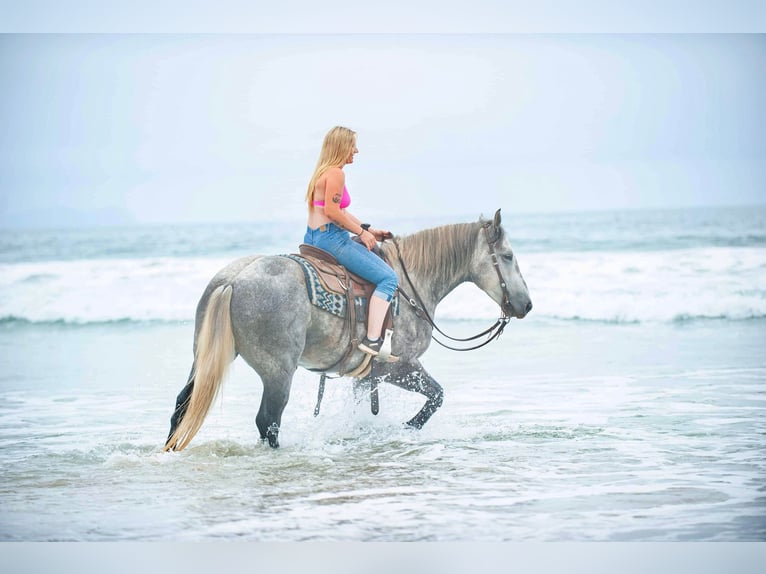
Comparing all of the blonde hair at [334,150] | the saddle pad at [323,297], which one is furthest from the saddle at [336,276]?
the blonde hair at [334,150]

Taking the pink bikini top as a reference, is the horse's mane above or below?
below

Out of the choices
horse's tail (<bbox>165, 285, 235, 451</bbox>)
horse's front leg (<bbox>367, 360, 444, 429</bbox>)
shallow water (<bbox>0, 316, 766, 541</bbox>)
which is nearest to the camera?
shallow water (<bbox>0, 316, 766, 541</bbox>)

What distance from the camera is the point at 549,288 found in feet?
42.1

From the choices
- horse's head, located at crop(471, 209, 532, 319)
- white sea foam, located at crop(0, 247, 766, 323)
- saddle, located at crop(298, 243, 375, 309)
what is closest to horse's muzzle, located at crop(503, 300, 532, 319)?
horse's head, located at crop(471, 209, 532, 319)

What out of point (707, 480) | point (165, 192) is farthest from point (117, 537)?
point (165, 192)

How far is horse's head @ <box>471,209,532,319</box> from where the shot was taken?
478cm

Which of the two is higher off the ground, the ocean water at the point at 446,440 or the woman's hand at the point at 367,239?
the woman's hand at the point at 367,239

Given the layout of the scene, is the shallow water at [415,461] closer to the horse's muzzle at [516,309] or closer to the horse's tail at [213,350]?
the horse's tail at [213,350]

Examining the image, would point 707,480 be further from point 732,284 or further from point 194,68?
point 732,284

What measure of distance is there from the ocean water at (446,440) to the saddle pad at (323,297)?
725 millimetres

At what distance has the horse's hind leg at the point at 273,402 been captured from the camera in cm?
421

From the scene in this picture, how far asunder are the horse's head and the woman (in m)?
0.58

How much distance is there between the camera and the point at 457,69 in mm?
8219

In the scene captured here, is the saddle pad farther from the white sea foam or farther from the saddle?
the white sea foam
